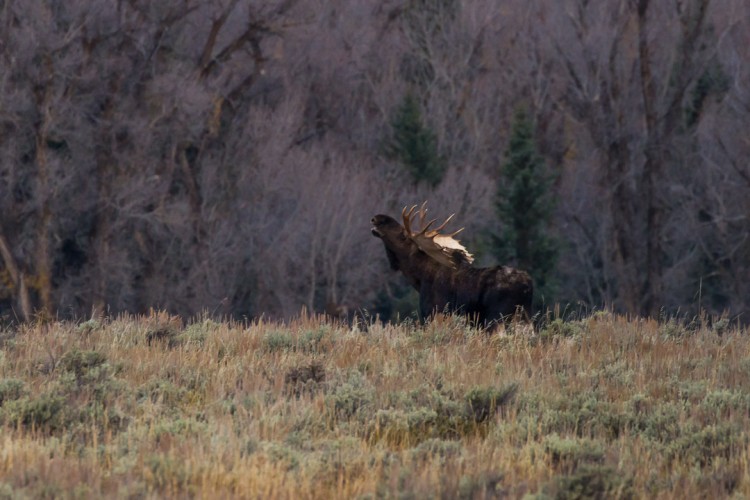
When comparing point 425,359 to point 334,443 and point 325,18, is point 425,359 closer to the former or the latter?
point 334,443

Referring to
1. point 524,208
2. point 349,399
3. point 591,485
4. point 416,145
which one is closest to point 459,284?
point 349,399

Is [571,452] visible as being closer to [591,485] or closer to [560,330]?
[591,485]

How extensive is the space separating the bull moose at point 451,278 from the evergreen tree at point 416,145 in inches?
1310

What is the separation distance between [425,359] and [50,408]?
322 cm

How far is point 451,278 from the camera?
12039 mm

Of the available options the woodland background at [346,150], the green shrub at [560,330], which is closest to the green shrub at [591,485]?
the green shrub at [560,330]

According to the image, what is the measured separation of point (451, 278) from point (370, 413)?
4.51 m

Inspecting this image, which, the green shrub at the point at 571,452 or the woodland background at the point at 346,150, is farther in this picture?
the woodland background at the point at 346,150

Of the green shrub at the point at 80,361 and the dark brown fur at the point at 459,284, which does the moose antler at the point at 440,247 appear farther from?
the green shrub at the point at 80,361

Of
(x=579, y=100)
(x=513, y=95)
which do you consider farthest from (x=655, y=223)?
(x=513, y=95)

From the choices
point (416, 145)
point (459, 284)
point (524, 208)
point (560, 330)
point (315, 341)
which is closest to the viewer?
point (315, 341)

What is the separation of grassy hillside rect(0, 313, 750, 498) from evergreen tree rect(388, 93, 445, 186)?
117 feet

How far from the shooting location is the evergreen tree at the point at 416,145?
4659cm

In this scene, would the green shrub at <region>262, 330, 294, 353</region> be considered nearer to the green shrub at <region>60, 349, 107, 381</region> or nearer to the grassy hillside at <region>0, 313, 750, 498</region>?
the grassy hillside at <region>0, 313, 750, 498</region>
